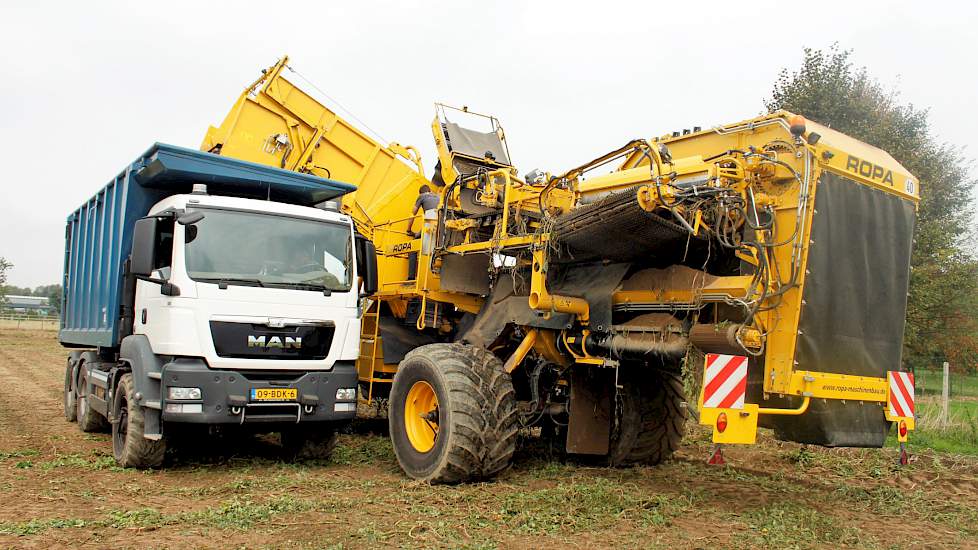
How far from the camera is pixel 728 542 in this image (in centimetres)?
516

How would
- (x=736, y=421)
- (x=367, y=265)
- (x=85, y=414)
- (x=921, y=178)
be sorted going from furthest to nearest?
(x=921, y=178) → (x=85, y=414) → (x=367, y=265) → (x=736, y=421)

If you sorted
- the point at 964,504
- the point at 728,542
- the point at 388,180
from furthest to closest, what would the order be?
the point at 388,180 → the point at 964,504 → the point at 728,542

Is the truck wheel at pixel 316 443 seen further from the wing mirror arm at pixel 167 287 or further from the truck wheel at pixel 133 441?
the wing mirror arm at pixel 167 287

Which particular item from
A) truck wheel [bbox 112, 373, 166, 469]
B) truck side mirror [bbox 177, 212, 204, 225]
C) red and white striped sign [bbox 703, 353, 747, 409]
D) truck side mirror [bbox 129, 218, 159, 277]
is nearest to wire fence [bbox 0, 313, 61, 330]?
truck wheel [bbox 112, 373, 166, 469]

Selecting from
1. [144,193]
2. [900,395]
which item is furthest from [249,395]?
[900,395]

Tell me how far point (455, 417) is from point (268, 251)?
245 centimetres

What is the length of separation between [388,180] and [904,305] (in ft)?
20.3

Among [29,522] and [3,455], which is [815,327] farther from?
[3,455]

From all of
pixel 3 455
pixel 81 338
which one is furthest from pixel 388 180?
pixel 3 455

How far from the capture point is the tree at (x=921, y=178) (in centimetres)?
1995

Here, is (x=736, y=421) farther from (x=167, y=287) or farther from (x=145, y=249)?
(x=145, y=249)

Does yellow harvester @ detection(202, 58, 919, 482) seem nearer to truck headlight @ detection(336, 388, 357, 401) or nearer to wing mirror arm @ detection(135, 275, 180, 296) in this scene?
truck headlight @ detection(336, 388, 357, 401)

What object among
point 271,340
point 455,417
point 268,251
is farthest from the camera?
point 268,251

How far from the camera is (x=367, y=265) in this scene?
8.14 meters
